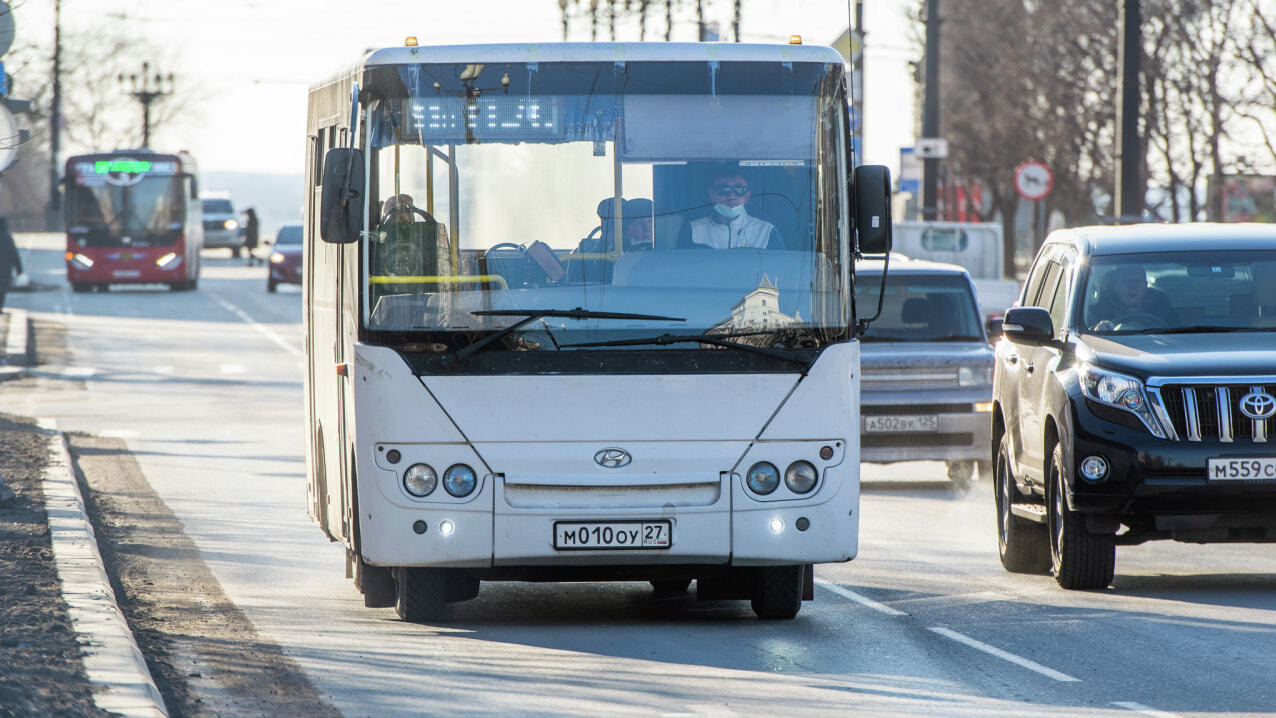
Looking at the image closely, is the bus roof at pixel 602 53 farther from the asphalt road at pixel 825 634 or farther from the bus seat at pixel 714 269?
the asphalt road at pixel 825 634

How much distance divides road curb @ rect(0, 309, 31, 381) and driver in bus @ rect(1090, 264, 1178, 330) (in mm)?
18830

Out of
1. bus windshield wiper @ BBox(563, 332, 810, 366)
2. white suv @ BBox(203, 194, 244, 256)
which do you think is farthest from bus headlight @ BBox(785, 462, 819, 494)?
white suv @ BBox(203, 194, 244, 256)

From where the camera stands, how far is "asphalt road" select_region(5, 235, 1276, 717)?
7629mm

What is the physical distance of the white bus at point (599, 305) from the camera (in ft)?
28.8

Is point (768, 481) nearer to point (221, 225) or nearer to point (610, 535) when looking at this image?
point (610, 535)

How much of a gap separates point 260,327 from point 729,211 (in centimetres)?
3099

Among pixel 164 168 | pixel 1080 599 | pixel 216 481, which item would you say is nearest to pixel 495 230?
pixel 1080 599

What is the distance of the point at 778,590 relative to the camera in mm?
9523

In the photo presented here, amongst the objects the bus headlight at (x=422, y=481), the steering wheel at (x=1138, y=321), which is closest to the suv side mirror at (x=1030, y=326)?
the steering wheel at (x=1138, y=321)

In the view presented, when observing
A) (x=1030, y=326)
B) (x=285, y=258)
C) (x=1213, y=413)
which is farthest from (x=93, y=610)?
(x=285, y=258)

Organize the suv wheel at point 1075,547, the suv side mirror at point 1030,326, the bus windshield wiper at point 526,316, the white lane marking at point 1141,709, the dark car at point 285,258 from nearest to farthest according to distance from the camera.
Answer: the white lane marking at point 1141,709 < the bus windshield wiper at point 526,316 < the suv wheel at point 1075,547 < the suv side mirror at point 1030,326 < the dark car at point 285,258

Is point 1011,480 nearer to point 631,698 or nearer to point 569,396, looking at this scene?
point 569,396

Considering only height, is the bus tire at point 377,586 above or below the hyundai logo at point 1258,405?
below

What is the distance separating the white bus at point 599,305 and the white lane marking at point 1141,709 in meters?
1.74
